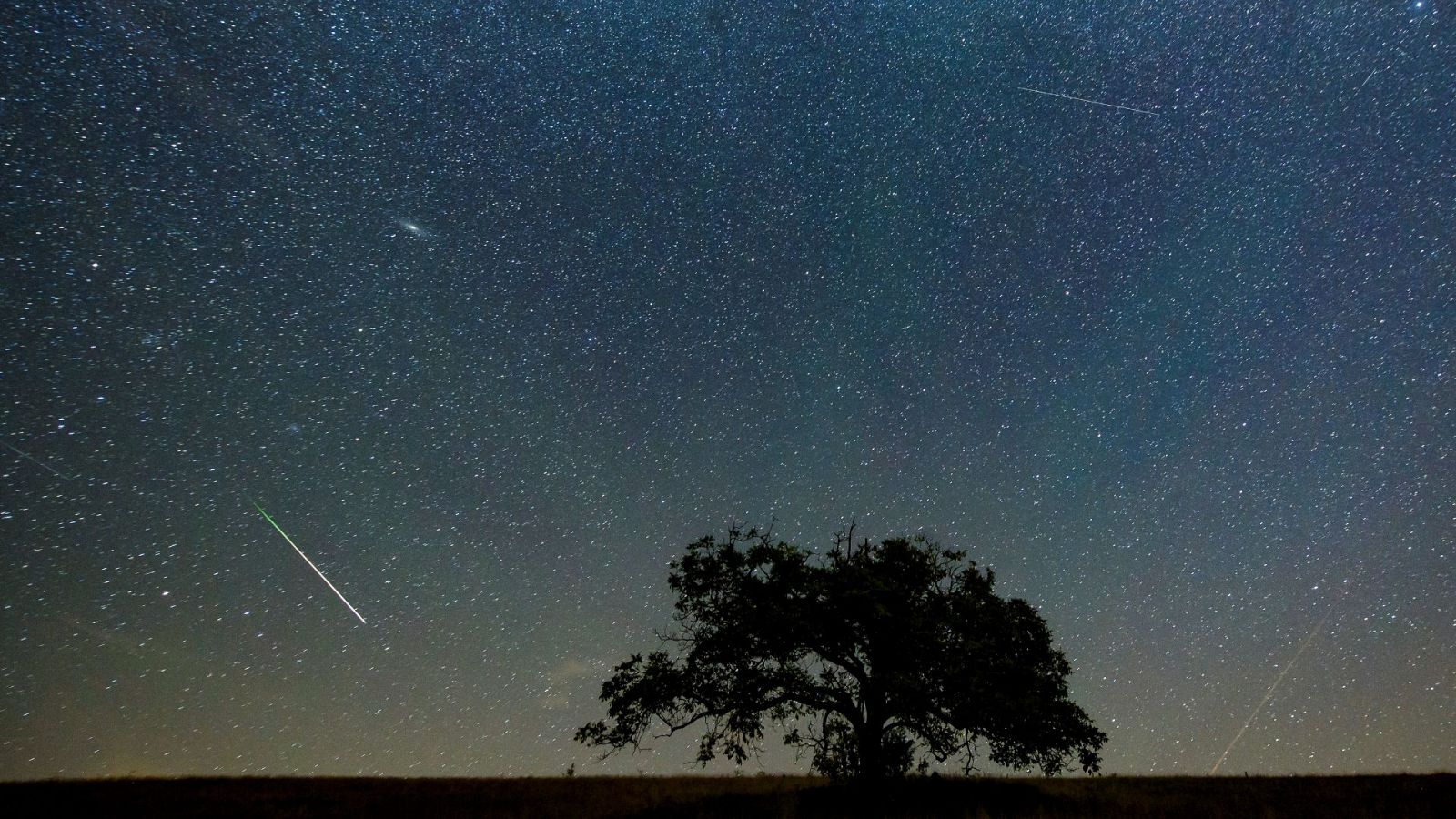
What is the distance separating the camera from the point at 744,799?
62.2ft

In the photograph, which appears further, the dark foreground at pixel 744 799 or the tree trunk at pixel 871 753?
the tree trunk at pixel 871 753

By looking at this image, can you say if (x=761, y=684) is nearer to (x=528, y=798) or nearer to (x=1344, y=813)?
(x=528, y=798)

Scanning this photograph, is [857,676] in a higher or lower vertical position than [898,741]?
higher

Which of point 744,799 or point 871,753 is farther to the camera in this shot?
point 744,799

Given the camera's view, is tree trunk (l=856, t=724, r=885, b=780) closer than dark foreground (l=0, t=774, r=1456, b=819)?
No

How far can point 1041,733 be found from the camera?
17812mm

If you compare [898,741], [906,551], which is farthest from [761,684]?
[906,551]

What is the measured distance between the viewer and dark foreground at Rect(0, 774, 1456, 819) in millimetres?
16312

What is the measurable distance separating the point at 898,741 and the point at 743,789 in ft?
16.8

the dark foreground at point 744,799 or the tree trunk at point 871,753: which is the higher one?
the tree trunk at point 871,753

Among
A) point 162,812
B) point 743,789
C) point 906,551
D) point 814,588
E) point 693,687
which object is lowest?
point 162,812

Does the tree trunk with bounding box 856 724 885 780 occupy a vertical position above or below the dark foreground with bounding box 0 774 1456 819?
above

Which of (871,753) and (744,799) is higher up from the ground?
(871,753)

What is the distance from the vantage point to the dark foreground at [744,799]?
16.3 metres
